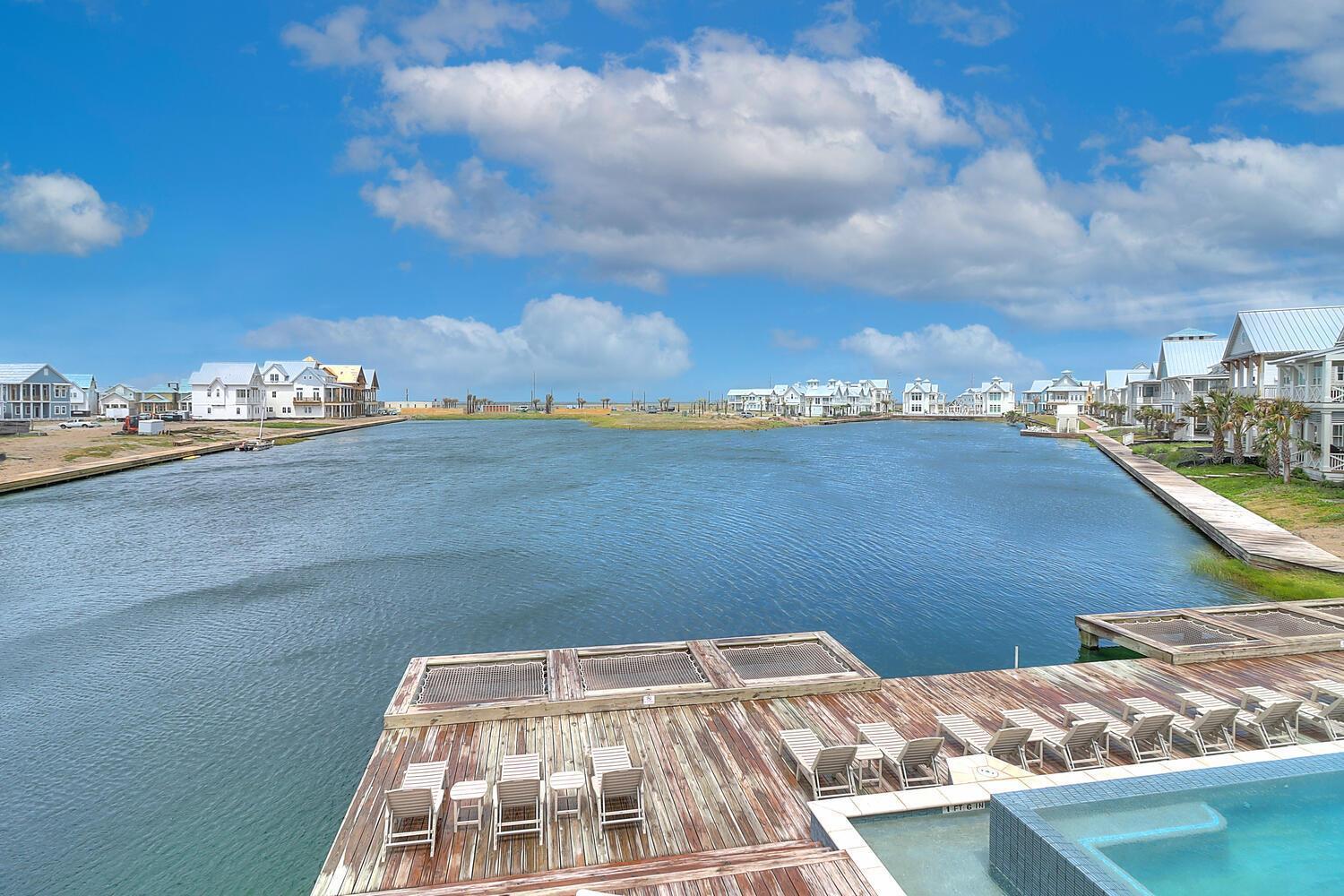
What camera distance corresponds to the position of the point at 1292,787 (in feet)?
31.2

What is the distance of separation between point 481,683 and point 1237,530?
31866mm

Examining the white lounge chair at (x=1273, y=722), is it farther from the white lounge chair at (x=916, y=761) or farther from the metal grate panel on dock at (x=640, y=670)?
the metal grate panel on dock at (x=640, y=670)

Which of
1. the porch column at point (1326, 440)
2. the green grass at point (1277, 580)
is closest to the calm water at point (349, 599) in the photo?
the green grass at point (1277, 580)

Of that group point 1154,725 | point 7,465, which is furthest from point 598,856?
point 7,465

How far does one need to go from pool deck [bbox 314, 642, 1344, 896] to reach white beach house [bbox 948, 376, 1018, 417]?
584 ft

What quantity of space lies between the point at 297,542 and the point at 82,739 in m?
20.3

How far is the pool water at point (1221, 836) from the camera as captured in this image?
26.2ft

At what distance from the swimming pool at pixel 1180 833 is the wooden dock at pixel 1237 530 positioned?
19.7m

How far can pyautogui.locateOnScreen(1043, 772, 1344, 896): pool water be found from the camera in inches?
315

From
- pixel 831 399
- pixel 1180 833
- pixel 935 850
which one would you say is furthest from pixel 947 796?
pixel 831 399

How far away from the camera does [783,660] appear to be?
621 inches

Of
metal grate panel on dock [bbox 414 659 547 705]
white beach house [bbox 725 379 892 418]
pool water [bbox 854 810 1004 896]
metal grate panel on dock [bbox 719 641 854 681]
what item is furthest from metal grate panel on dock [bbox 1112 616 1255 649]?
white beach house [bbox 725 379 892 418]

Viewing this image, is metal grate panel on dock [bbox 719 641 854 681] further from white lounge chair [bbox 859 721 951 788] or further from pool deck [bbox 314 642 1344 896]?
white lounge chair [bbox 859 721 951 788]

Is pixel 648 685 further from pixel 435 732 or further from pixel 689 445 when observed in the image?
pixel 689 445
